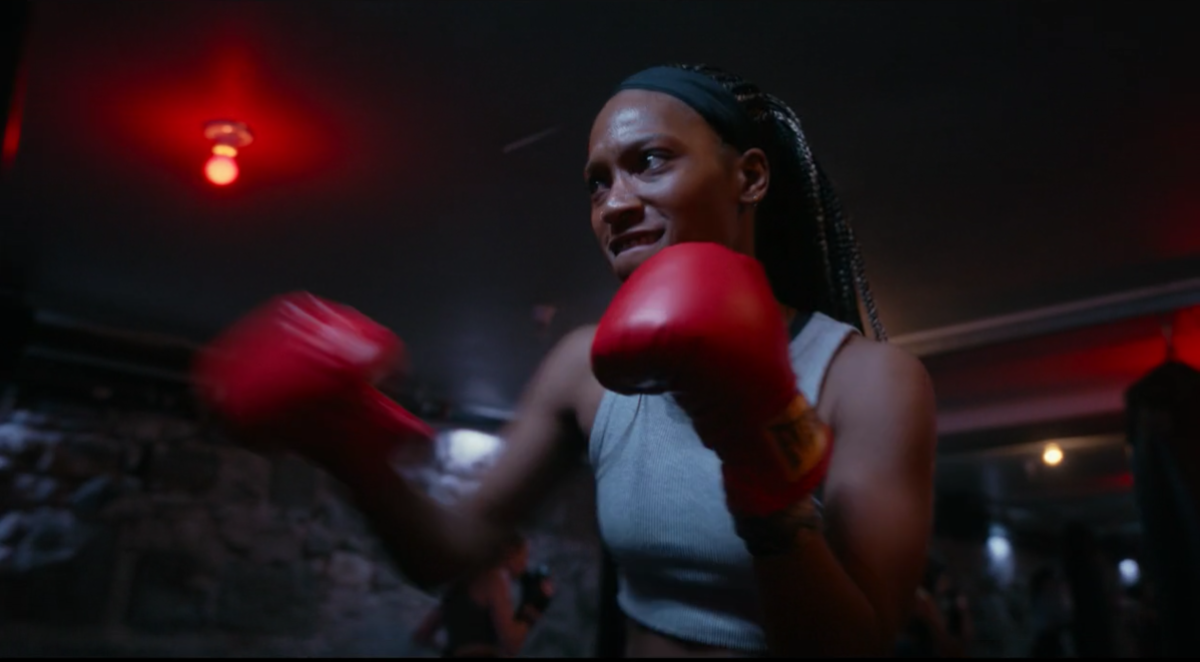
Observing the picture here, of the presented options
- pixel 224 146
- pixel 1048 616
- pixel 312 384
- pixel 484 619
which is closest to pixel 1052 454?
pixel 1048 616

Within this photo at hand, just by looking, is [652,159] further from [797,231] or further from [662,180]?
[797,231]

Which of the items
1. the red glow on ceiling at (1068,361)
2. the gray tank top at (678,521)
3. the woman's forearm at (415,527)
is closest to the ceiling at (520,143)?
the red glow on ceiling at (1068,361)

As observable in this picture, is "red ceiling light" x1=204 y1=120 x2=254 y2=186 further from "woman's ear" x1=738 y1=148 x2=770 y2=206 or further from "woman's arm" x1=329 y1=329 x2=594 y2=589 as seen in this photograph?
"woman's ear" x1=738 y1=148 x2=770 y2=206

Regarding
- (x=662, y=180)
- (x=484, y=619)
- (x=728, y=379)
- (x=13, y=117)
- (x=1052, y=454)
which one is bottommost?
(x=484, y=619)

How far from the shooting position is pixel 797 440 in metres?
0.75

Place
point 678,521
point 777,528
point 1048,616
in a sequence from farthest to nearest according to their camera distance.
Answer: point 1048,616, point 678,521, point 777,528

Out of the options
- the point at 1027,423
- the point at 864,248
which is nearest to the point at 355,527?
the point at 864,248

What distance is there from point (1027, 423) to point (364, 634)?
4.46 meters

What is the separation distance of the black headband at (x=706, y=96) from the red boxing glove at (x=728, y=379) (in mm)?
404

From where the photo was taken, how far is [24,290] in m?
4.10

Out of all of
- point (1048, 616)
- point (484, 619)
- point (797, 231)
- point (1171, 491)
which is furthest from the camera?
point (1048, 616)

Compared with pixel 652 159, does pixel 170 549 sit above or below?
below

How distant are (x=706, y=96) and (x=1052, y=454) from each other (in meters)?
6.38

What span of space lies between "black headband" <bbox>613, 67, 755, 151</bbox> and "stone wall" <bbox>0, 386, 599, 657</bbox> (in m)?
3.32
